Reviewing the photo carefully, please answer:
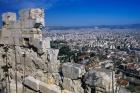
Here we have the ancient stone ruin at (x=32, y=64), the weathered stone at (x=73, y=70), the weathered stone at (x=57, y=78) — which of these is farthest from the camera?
the weathered stone at (x=57, y=78)

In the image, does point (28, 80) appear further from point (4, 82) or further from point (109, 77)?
point (109, 77)

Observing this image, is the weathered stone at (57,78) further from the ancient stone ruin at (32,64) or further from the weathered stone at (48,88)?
the weathered stone at (48,88)

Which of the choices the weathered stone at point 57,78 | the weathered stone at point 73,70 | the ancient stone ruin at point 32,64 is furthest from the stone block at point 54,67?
the weathered stone at point 73,70

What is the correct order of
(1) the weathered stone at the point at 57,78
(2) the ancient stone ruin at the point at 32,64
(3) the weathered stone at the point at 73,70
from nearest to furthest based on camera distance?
(3) the weathered stone at the point at 73,70 < (2) the ancient stone ruin at the point at 32,64 < (1) the weathered stone at the point at 57,78

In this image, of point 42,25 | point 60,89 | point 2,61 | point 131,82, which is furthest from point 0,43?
point 131,82

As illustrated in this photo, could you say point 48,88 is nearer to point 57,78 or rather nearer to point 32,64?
point 57,78

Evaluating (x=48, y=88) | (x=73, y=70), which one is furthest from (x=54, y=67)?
(x=73, y=70)
